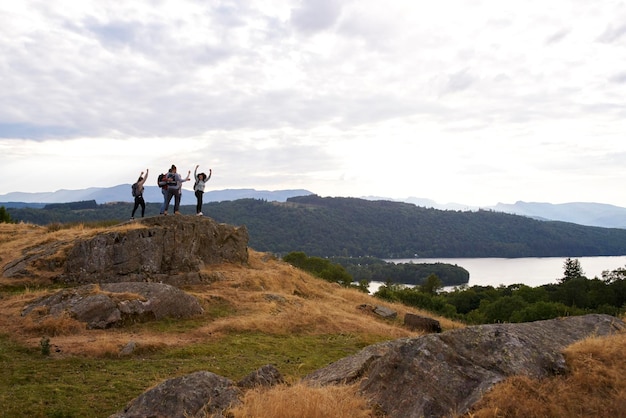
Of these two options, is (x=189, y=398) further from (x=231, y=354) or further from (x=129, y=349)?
(x=129, y=349)

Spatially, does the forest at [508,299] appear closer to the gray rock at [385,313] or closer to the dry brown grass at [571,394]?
the gray rock at [385,313]

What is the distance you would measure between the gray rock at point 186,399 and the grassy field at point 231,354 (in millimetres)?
520

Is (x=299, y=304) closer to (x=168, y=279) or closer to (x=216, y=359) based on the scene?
(x=168, y=279)

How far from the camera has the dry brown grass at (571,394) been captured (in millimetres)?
6746

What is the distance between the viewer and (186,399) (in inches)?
292

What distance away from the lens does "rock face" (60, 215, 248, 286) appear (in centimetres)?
2303

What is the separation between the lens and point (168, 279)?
24312mm

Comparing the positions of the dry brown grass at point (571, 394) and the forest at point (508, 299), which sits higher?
the dry brown grass at point (571, 394)

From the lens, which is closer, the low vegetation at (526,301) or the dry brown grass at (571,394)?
the dry brown grass at (571,394)

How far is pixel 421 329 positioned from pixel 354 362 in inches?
646

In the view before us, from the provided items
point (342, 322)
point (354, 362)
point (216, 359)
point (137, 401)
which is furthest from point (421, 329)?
point (137, 401)

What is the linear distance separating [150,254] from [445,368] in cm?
2001

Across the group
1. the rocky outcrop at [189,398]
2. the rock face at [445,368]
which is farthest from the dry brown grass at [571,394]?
the rocky outcrop at [189,398]

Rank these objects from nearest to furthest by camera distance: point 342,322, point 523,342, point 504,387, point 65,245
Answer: point 504,387 < point 523,342 < point 342,322 < point 65,245
